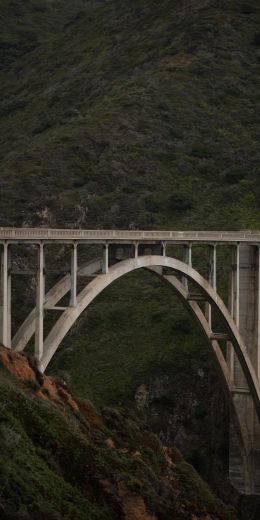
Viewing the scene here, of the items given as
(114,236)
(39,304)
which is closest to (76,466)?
(39,304)

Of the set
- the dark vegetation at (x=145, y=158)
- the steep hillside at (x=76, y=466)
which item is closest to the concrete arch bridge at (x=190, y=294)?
the steep hillside at (x=76, y=466)

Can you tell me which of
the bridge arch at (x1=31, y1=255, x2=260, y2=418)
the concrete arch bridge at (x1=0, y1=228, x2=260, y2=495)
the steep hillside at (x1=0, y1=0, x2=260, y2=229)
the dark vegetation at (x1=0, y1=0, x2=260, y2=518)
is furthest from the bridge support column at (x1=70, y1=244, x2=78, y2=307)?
the steep hillside at (x1=0, y1=0, x2=260, y2=229)

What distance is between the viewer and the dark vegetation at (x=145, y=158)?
6444 centimetres

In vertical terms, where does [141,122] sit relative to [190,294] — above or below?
above

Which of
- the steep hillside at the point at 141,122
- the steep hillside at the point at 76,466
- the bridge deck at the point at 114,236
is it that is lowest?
the steep hillside at the point at 76,466

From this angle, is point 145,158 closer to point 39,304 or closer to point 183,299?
point 183,299

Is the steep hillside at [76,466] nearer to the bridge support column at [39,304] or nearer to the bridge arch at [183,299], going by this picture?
the bridge support column at [39,304]

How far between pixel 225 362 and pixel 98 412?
2170 centimetres

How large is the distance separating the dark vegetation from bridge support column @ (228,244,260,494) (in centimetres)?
237

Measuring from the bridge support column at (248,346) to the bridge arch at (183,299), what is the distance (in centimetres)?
74

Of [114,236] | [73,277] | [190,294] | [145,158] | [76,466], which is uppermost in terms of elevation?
[145,158]

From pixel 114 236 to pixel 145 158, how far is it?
5009cm

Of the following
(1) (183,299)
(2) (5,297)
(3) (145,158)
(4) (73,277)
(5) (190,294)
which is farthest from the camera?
(3) (145,158)

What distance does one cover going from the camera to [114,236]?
39438 mm
